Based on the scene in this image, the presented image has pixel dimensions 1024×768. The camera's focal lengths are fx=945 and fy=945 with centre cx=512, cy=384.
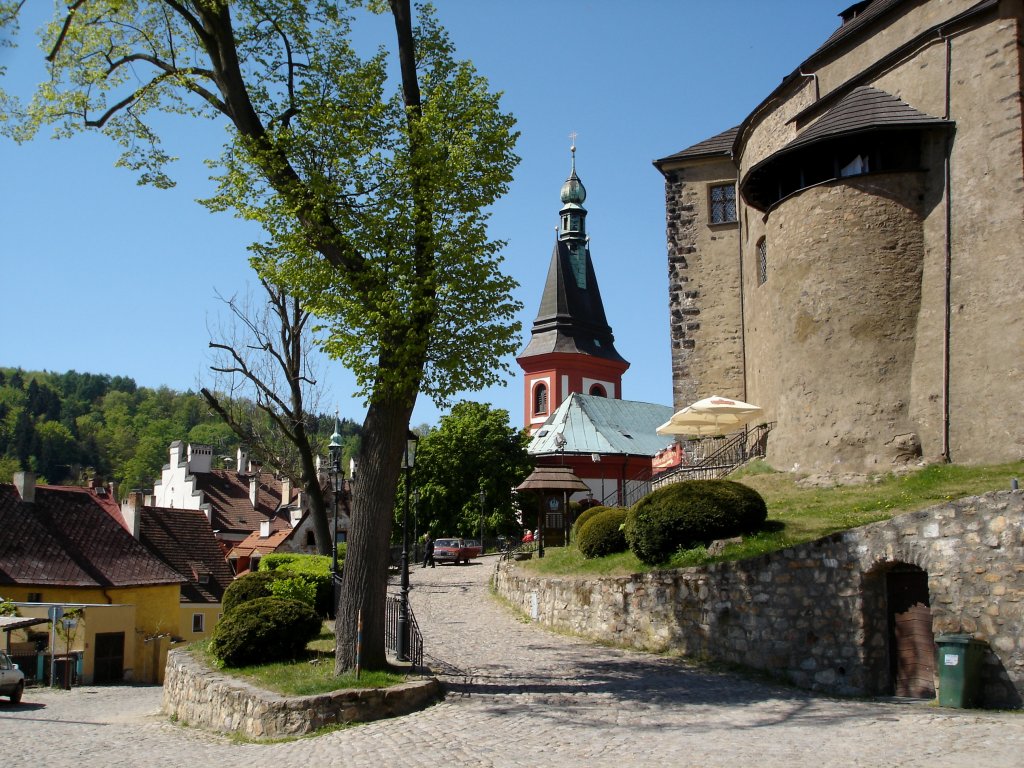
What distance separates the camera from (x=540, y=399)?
6900 cm

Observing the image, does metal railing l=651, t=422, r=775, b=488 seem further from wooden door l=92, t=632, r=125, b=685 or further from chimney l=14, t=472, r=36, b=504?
chimney l=14, t=472, r=36, b=504

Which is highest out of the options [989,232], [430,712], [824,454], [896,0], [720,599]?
[896,0]

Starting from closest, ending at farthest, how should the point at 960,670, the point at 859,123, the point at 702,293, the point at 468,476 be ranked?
the point at 960,670 → the point at 859,123 → the point at 702,293 → the point at 468,476

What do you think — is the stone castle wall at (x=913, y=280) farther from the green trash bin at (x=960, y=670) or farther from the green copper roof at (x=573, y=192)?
the green copper roof at (x=573, y=192)

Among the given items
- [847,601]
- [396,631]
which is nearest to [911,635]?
[847,601]

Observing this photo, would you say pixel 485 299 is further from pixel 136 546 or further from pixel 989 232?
pixel 136 546

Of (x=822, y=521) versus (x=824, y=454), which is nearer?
(x=822, y=521)

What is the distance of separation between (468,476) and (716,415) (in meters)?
29.4

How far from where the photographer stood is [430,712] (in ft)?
38.7

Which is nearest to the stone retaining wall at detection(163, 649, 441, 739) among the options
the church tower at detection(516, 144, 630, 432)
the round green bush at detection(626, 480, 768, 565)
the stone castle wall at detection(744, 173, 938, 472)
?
the round green bush at detection(626, 480, 768, 565)

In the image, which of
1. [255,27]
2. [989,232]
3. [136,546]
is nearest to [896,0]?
[989,232]

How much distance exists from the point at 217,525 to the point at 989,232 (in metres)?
51.5

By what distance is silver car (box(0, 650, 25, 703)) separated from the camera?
17.7 meters

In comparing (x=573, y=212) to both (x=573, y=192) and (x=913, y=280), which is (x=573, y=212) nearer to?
(x=573, y=192)
